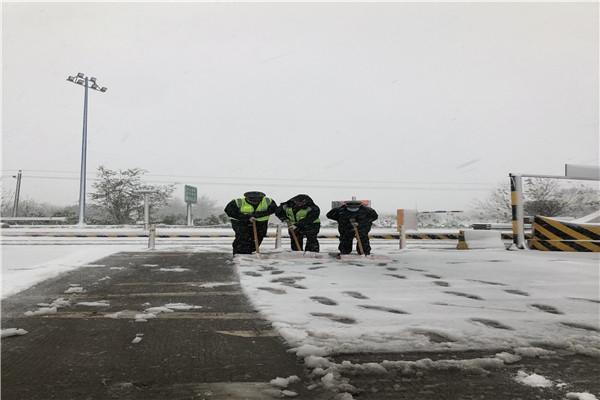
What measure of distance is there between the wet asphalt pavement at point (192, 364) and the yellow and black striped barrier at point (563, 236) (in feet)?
23.4

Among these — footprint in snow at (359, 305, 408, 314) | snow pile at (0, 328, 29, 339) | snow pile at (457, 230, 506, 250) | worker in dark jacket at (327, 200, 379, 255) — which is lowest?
snow pile at (0, 328, 29, 339)

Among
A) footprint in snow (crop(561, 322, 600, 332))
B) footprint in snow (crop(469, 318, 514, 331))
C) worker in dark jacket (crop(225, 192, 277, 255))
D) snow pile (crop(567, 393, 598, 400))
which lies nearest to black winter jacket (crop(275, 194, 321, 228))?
worker in dark jacket (crop(225, 192, 277, 255))

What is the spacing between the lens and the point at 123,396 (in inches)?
84.8

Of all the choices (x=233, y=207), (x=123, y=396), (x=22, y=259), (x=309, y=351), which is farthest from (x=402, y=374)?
(x=22, y=259)

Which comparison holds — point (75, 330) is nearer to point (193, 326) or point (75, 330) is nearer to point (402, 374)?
point (193, 326)

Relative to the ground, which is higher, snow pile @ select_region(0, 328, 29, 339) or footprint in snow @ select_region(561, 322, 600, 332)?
footprint in snow @ select_region(561, 322, 600, 332)

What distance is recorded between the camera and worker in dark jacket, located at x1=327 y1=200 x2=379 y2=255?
873cm

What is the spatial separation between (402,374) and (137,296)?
341 centimetres

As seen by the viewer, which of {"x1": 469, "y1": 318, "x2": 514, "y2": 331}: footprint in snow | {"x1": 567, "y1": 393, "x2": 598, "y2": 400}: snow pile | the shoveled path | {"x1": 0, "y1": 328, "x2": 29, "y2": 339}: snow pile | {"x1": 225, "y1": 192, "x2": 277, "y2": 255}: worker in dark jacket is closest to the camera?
{"x1": 567, "y1": 393, "x2": 598, "y2": 400}: snow pile

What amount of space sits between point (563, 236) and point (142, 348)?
908 cm

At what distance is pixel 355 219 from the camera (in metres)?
8.74

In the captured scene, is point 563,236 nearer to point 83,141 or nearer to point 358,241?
point 358,241

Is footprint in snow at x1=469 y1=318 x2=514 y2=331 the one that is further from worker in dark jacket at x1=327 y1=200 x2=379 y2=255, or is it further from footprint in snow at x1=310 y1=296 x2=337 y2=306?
worker in dark jacket at x1=327 y1=200 x2=379 y2=255

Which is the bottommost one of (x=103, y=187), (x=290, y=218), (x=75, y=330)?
(x=75, y=330)
